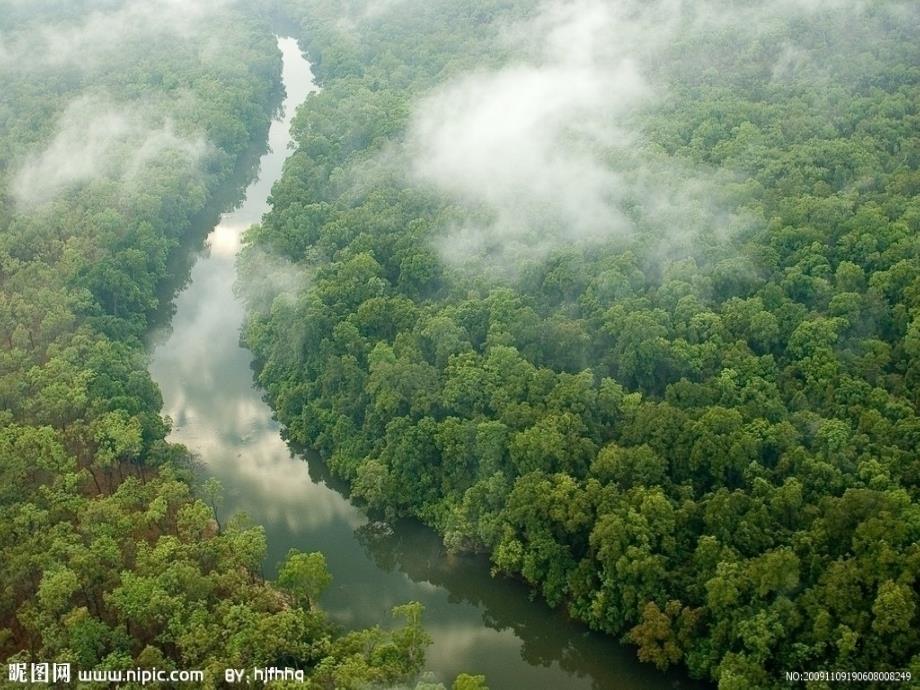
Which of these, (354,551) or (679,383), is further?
(354,551)

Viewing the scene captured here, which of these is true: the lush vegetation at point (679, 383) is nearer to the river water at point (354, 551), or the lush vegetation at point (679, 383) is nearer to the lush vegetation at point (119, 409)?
the river water at point (354, 551)

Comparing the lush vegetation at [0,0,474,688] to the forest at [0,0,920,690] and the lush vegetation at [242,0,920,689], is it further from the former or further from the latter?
the lush vegetation at [242,0,920,689]

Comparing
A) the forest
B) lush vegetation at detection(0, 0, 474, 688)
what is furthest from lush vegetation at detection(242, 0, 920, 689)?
lush vegetation at detection(0, 0, 474, 688)

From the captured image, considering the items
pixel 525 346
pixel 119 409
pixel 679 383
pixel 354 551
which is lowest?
pixel 354 551

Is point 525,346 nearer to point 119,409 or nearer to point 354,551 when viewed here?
point 354,551

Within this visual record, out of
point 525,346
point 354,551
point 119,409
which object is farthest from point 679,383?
point 119,409

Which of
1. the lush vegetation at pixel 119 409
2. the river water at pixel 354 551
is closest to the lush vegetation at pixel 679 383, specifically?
the river water at pixel 354 551

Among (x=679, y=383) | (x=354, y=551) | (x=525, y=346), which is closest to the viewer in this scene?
(x=679, y=383)
